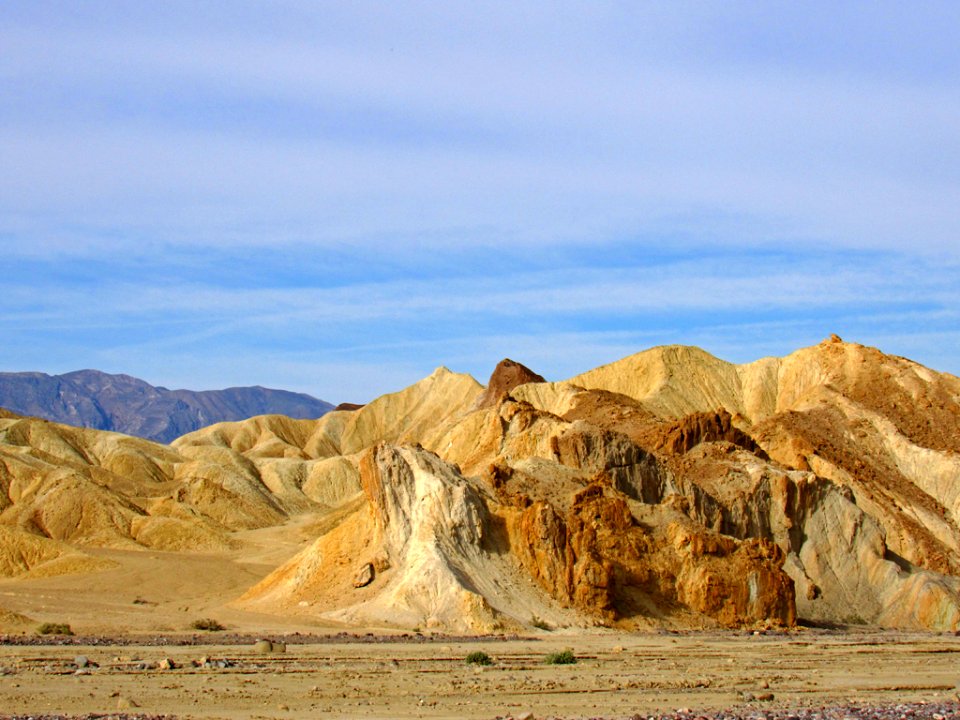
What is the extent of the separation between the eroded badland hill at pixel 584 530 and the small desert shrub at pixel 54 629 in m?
1.79

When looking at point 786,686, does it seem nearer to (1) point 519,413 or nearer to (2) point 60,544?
(1) point 519,413

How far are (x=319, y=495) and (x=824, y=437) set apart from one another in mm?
61497

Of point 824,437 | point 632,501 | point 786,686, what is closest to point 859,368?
point 824,437

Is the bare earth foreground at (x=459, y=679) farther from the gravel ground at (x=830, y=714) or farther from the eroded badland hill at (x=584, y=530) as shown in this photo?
the eroded badland hill at (x=584, y=530)

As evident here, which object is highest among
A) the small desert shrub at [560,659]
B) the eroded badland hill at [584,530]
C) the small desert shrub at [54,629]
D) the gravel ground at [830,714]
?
the eroded badland hill at [584,530]

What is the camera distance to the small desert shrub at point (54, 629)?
37219 mm

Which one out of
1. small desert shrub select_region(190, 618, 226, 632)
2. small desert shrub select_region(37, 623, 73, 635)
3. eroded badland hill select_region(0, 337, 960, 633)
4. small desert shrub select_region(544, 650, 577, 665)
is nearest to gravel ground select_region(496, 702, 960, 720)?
small desert shrub select_region(544, 650, 577, 665)

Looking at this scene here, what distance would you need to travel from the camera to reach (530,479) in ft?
159

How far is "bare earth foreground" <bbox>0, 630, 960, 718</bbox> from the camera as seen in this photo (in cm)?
2439

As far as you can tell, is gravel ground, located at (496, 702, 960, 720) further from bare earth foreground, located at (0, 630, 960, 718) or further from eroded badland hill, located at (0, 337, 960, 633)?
eroded badland hill, located at (0, 337, 960, 633)

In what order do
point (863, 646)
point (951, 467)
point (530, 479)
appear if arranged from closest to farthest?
point (863, 646) → point (530, 479) → point (951, 467)

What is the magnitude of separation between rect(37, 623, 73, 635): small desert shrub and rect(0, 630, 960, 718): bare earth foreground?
11.6 ft

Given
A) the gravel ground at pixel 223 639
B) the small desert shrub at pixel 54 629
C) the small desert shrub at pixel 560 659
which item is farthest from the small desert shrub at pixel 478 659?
the small desert shrub at pixel 54 629

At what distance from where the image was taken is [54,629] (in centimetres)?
3759
